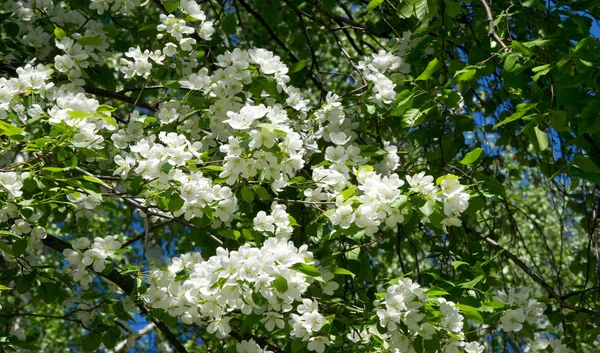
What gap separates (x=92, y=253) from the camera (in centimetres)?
223

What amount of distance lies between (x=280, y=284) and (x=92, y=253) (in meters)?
0.73

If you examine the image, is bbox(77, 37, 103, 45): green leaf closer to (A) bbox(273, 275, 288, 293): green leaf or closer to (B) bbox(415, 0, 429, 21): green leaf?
(B) bbox(415, 0, 429, 21): green leaf

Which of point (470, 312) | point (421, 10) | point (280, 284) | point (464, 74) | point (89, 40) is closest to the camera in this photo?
point (280, 284)

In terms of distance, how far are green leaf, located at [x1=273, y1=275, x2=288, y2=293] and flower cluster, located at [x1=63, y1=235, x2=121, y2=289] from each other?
675 millimetres

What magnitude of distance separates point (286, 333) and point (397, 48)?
1143 mm

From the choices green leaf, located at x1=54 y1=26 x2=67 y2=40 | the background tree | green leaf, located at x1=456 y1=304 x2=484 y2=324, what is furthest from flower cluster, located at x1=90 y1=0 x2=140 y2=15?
green leaf, located at x1=456 y1=304 x2=484 y2=324

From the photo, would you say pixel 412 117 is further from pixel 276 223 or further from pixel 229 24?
pixel 229 24

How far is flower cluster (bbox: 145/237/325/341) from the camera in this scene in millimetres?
1765

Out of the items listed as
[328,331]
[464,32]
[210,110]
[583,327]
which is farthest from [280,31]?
[328,331]

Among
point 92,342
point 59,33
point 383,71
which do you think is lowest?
point 92,342

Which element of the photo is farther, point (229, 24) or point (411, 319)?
point (229, 24)

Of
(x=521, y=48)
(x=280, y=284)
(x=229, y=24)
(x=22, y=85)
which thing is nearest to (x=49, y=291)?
(x=22, y=85)

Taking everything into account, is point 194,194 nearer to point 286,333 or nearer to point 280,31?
point 286,333

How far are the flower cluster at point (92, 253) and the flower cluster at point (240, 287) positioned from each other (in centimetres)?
17
